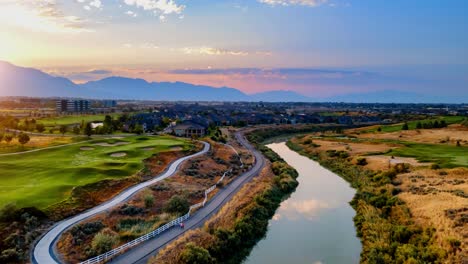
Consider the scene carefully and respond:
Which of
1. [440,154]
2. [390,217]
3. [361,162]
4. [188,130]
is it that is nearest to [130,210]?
[390,217]

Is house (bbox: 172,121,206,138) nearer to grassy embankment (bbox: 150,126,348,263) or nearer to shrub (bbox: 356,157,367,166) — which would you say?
shrub (bbox: 356,157,367,166)

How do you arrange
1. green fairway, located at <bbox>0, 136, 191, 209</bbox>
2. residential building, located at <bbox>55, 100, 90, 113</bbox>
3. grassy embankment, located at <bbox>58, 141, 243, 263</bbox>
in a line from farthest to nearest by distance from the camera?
residential building, located at <bbox>55, 100, 90, 113</bbox>, green fairway, located at <bbox>0, 136, 191, 209</bbox>, grassy embankment, located at <bbox>58, 141, 243, 263</bbox>

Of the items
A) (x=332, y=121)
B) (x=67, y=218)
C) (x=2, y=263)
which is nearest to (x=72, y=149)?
(x=67, y=218)

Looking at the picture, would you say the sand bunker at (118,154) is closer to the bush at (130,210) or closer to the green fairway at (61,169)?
the green fairway at (61,169)

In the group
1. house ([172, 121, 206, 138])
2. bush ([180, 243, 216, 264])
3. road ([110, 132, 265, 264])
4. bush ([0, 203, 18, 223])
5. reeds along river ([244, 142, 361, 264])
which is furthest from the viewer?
house ([172, 121, 206, 138])

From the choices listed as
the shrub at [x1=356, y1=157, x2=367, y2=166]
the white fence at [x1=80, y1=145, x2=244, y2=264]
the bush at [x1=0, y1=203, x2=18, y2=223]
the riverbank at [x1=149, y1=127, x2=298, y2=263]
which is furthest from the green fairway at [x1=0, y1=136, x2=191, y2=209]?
the shrub at [x1=356, y1=157, x2=367, y2=166]

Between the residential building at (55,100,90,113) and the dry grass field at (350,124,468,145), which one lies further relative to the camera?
the residential building at (55,100,90,113)

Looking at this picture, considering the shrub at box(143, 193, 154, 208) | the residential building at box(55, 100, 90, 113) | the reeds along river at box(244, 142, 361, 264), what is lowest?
the reeds along river at box(244, 142, 361, 264)
